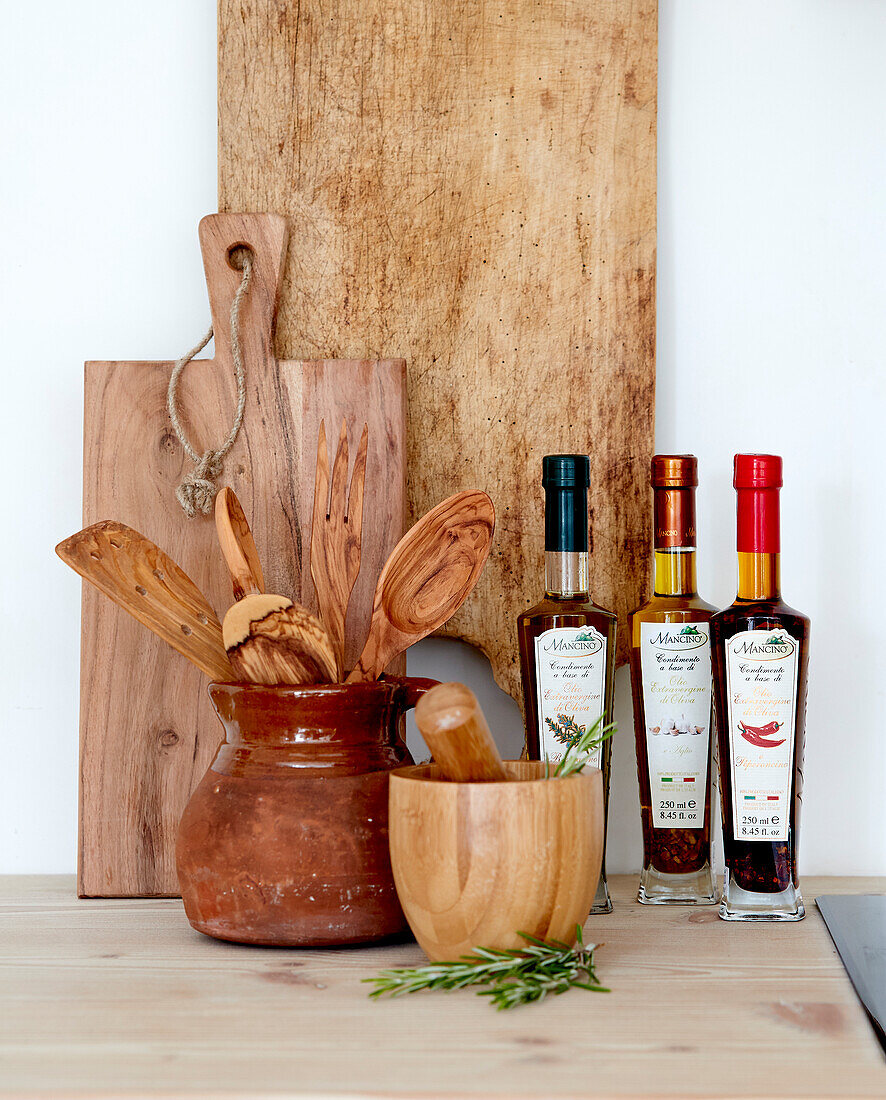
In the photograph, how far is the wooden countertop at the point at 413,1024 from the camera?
45 cm

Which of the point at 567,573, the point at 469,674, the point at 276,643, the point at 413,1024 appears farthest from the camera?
the point at 469,674

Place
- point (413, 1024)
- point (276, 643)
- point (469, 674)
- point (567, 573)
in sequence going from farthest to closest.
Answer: point (469, 674) → point (567, 573) → point (276, 643) → point (413, 1024)

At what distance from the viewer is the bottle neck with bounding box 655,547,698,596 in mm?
740

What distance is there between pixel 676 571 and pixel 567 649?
0.10 meters

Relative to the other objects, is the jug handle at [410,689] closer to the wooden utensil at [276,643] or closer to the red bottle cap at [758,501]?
the wooden utensil at [276,643]

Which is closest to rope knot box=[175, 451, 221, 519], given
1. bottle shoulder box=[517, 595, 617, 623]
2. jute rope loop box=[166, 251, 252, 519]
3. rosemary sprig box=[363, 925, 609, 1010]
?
jute rope loop box=[166, 251, 252, 519]

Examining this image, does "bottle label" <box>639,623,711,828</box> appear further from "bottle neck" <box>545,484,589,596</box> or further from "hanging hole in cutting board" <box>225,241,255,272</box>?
"hanging hole in cutting board" <box>225,241,255,272</box>

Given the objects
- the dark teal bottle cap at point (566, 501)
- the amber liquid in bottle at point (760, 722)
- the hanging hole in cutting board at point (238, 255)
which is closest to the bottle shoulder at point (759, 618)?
the amber liquid in bottle at point (760, 722)

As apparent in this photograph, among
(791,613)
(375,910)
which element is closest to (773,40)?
(791,613)

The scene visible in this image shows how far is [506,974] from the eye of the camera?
55 cm

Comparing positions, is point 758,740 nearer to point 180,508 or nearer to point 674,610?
point 674,610

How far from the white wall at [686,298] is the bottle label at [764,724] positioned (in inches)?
6.0

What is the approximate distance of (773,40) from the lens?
85 cm

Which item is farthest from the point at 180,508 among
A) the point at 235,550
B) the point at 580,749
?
the point at 580,749
